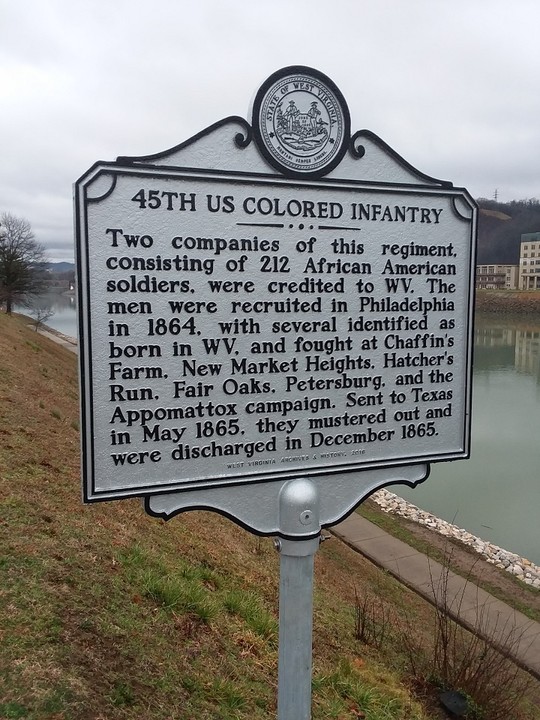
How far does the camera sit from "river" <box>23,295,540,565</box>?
1105 cm

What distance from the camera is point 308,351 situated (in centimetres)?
257

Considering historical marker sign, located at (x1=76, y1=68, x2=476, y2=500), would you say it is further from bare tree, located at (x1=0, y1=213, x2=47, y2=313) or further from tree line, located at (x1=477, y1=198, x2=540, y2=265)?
tree line, located at (x1=477, y1=198, x2=540, y2=265)

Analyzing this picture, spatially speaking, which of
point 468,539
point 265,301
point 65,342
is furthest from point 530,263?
point 265,301

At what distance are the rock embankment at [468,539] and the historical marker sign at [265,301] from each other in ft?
22.1

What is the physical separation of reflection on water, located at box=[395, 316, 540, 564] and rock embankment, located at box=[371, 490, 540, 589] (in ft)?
2.11

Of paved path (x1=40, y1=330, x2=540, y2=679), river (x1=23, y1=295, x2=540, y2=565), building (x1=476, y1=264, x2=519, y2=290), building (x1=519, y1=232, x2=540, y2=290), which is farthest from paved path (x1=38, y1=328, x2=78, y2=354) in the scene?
building (x1=519, y1=232, x2=540, y2=290)

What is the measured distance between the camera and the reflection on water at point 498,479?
11.1m

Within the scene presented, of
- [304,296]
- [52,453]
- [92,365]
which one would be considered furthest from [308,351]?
[52,453]

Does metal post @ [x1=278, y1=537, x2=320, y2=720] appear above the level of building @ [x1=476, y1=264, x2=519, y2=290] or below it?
below

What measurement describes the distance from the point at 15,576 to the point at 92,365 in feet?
7.01

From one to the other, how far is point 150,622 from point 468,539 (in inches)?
293

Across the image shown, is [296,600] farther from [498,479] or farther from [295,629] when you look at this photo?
[498,479]

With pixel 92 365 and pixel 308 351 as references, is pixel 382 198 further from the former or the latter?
pixel 92 365

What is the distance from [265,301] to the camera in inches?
97.4
